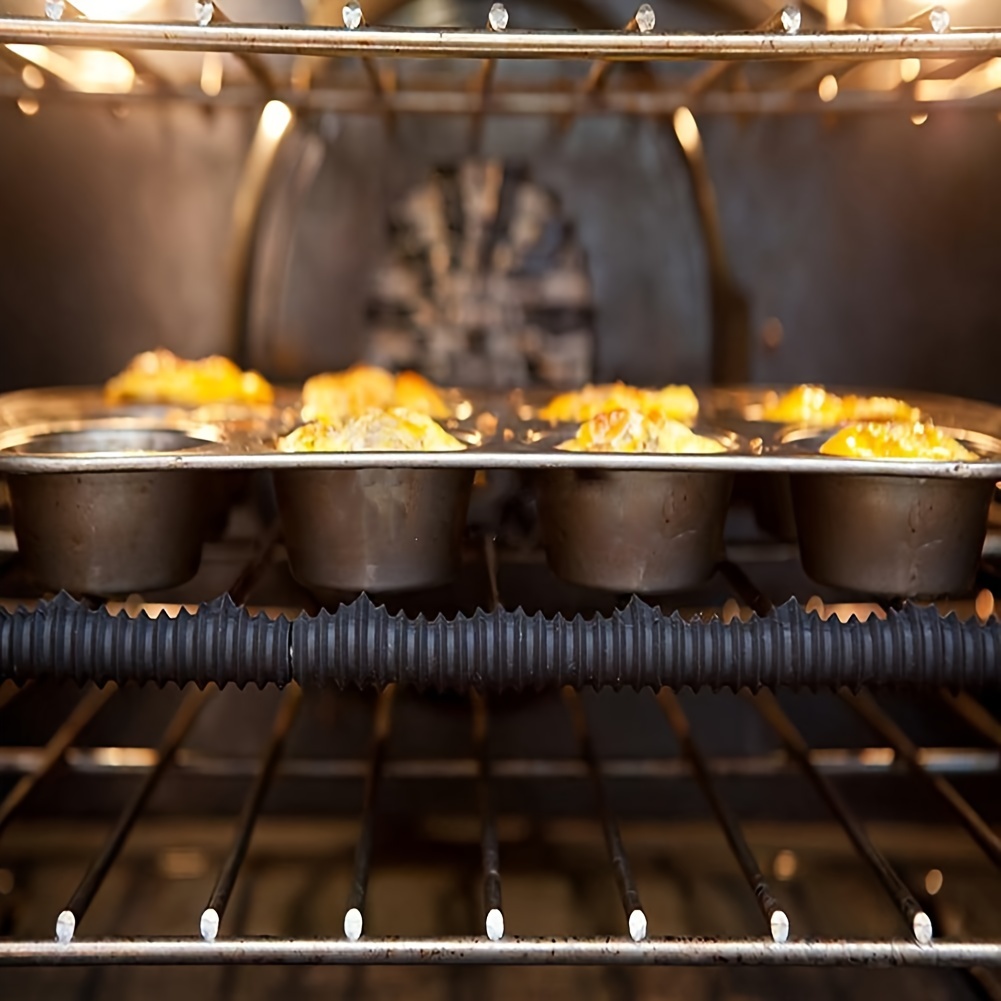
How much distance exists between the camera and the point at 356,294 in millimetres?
1636

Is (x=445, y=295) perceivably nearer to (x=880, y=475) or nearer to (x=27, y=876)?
(x=880, y=475)

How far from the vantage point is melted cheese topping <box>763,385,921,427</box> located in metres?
1.37

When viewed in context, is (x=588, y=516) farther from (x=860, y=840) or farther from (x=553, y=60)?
(x=553, y=60)

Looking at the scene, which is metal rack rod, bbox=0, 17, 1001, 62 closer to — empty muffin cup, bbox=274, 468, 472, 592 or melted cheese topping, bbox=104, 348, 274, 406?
empty muffin cup, bbox=274, 468, 472, 592

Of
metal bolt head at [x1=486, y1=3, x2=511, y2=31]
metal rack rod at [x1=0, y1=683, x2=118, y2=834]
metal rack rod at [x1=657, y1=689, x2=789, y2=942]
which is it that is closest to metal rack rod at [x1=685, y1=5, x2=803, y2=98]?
metal bolt head at [x1=486, y1=3, x2=511, y2=31]

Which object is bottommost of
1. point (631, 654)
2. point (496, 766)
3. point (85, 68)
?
point (496, 766)

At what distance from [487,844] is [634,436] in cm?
48

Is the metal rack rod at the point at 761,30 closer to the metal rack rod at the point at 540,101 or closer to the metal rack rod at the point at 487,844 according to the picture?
the metal rack rod at the point at 540,101

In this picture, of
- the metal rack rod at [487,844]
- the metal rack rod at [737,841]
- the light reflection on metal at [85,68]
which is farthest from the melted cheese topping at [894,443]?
the light reflection on metal at [85,68]

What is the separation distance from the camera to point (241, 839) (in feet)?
3.67

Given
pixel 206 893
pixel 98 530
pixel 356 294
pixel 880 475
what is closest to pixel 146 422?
pixel 98 530

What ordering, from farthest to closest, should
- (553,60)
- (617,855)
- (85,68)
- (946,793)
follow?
(85,68) → (553,60) → (946,793) → (617,855)

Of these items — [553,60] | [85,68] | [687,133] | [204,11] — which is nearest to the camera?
[204,11]

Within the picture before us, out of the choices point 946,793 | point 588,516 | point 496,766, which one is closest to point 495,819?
point 496,766
